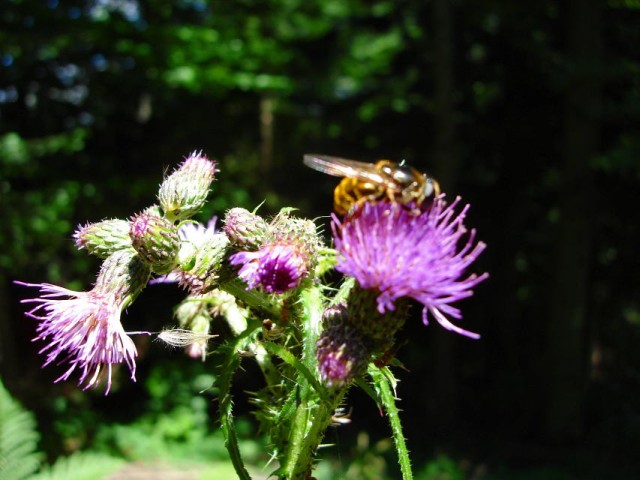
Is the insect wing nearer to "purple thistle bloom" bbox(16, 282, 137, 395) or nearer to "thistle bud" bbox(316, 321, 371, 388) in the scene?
"thistle bud" bbox(316, 321, 371, 388)

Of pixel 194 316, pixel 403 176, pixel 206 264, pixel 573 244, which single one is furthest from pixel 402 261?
pixel 573 244

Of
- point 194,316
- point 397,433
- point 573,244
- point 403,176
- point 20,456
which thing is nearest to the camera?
point 397,433

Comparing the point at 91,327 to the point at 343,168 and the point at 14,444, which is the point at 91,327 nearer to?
the point at 343,168

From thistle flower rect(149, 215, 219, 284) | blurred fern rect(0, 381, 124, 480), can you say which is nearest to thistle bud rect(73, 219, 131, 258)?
thistle flower rect(149, 215, 219, 284)

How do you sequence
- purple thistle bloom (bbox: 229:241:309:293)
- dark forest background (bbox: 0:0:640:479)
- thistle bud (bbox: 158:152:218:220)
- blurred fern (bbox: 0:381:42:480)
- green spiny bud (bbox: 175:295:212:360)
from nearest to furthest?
purple thistle bloom (bbox: 229:241:309:293) < thistle bud (bbox: 158:152:218:220) < green spiny bud (bbox: 175:295:212:360) < blurred fern (bbox: 0:381:42:480) < dark forest background (bbox: 0:0:640:479)

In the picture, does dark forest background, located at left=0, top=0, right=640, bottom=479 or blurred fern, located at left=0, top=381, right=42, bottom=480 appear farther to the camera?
A: dark forest background, located at left=0, top=0, right=640, bottom=479

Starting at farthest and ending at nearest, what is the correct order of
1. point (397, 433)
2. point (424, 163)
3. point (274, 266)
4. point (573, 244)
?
point (424, 163) → point (573, 244) → point (274, 266) → point (397, 433)

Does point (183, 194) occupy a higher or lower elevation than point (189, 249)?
higher
